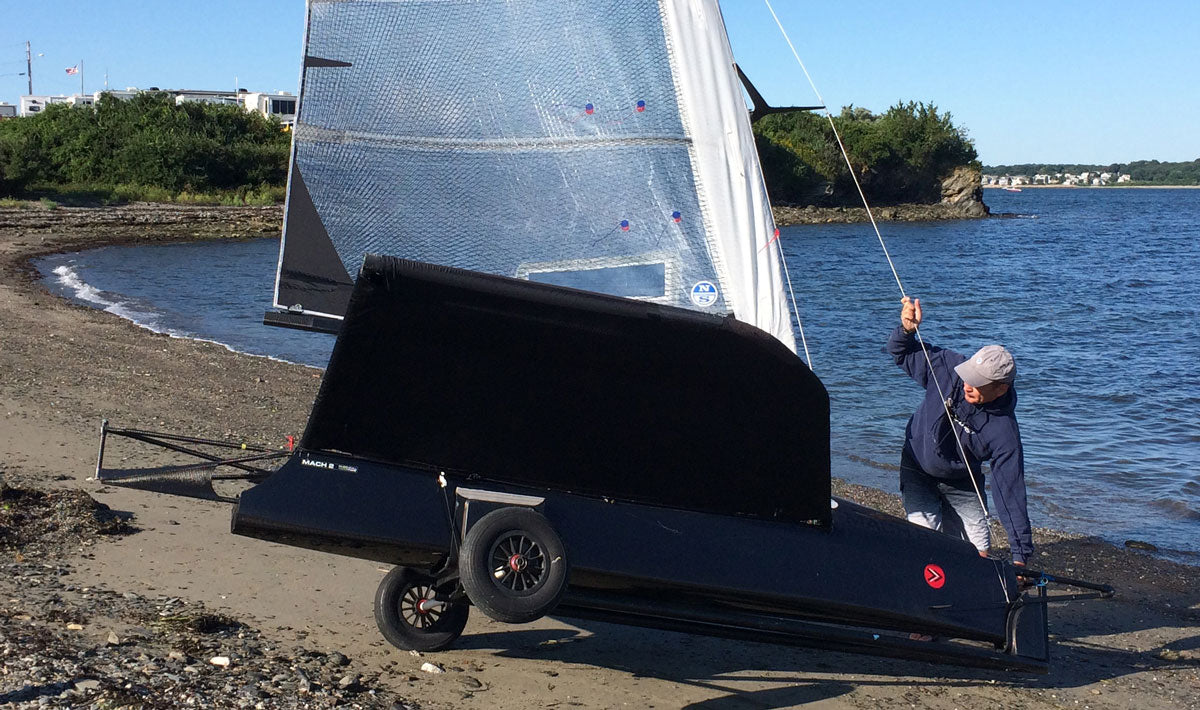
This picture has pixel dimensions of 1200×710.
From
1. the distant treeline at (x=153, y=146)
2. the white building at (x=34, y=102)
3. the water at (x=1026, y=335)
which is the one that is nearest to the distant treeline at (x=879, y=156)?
the water at (x=1026, y=335)

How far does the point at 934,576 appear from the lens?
5.19 metres

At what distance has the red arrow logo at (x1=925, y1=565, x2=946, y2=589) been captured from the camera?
5.17 metres

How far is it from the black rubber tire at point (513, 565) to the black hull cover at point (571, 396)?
0.93ft

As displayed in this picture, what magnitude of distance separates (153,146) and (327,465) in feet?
196

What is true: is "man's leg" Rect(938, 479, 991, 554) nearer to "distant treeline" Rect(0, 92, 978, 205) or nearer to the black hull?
the black hull

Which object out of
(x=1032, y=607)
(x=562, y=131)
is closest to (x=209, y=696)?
(x=562, y=131)

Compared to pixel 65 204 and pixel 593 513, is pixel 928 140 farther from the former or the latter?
pixel 593 513

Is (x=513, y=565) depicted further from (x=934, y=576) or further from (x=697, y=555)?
(x=934, y=576)

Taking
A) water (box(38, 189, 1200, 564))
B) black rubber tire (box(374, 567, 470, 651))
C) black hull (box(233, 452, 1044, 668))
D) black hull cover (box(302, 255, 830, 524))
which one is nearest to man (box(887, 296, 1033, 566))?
black hull (box(233, 452, 1044, 668))

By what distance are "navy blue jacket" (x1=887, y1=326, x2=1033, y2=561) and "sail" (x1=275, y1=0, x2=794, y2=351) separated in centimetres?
96

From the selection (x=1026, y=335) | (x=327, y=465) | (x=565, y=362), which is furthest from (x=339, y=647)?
(x=1026, y=335)

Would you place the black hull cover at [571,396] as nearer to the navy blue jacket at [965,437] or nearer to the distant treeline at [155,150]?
the navy blue jacket at [965,437]

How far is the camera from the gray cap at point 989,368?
5375mm

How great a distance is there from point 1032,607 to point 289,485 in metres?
3.58
